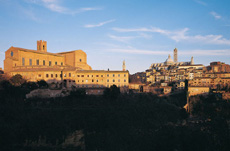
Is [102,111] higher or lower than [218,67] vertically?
lower

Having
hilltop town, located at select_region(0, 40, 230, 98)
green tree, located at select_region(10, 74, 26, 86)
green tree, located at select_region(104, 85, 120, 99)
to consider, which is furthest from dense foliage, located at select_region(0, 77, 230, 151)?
hilltop town, located at select_region(0, 40, 230, 98)

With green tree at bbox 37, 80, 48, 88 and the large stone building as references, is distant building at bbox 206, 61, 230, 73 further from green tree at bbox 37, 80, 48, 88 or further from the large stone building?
green tree at bbox 37, 80, 48, 88

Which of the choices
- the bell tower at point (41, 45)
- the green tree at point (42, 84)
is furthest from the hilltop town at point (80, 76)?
the bell tower at point (41, 45)

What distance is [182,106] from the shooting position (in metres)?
48.7

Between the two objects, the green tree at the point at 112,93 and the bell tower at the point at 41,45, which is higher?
the bell tower at the point at 41,45

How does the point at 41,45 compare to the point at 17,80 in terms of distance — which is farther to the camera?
the point at 41,45

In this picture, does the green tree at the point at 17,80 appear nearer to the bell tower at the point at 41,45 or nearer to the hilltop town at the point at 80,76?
the hilltop town at the point at 80,76

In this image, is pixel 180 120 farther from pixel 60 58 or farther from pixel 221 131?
pixel 60 58

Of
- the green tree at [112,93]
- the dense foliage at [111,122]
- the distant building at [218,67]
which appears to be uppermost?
the distant building at [218,67]

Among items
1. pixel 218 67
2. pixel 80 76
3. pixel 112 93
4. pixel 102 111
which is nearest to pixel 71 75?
pixel 80 76

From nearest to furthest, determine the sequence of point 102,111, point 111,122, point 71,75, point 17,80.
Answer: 1. point 111,122
2. point 102,111
3. point 17,80
4. point 71,75

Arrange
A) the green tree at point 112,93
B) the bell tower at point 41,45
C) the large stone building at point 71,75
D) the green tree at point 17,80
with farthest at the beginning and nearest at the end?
the bell tower at point 41,45 → the large stone building at point 71,75 → the green tree at point 17,80 → the green tree at point 112,93

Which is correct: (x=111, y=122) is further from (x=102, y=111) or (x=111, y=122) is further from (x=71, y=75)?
(x=71, y=75)

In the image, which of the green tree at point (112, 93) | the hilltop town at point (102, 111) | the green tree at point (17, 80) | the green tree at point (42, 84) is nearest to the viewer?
the hilltop town at point (102, 111)
